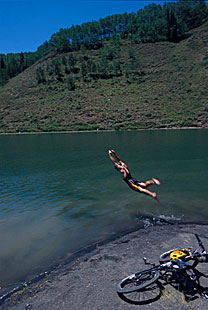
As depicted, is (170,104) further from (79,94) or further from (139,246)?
(139,246)

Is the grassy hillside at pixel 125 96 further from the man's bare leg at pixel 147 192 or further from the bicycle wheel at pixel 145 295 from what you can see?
the bicycle wheel at pixel 145 295

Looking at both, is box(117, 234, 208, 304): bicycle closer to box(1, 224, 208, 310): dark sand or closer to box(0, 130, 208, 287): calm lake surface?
box(1, 224, 208, 310): dark sand

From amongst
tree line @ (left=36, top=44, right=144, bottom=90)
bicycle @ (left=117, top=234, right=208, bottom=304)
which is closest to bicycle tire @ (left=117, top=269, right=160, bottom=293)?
bicycle @ (left=117, top=234, right=208, bottom=304)

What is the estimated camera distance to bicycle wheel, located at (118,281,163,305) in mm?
6254

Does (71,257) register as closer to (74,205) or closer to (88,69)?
(74,205)

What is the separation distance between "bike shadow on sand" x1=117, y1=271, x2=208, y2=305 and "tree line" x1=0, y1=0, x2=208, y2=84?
14464 cm

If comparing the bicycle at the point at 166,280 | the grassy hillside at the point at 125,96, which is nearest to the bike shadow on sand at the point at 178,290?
the bicycle at the point at 166,280

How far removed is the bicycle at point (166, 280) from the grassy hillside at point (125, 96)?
2723 inches

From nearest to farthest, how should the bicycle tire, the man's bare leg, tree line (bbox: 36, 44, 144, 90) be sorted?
1. the bicycle tire
2. the man's bare leg
3. tree line (bbox: 36, 44, 144, 90)

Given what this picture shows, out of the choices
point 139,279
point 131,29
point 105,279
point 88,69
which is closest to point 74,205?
point 105,279

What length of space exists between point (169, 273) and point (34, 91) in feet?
362

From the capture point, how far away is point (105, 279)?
7.30 metres

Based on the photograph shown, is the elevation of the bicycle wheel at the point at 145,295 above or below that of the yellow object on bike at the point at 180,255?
below

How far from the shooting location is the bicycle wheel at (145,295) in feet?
20.5
